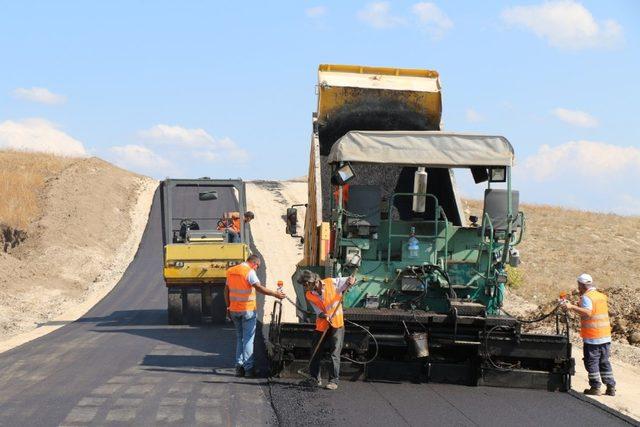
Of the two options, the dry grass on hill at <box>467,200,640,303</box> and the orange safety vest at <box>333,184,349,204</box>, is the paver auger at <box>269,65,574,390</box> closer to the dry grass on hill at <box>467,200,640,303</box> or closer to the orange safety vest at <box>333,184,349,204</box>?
the orange safety vest at <box>333,184,349,204</box>

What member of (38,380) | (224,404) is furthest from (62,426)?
(38,380)

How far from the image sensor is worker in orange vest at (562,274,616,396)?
11188mm

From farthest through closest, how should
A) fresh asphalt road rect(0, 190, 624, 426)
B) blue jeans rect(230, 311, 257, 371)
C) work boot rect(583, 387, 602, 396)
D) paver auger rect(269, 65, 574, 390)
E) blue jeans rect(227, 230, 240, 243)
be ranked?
blue jeans rect(227, 230, 240, 243), blue jeans rect(230, 311, 257, 371), work boot rect(583, 387, 602, 396), paver auger rect(269, 65, 574, 390), fresh asphalt road rect(0, 190, 624, 426)

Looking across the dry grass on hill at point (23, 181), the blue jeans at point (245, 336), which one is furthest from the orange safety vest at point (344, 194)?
the dry grass on hill at point (23, 181)

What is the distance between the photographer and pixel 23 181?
47094 millimetres

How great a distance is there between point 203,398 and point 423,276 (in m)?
3.39

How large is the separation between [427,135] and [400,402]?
3.64 m

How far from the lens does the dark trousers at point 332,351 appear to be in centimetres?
1062

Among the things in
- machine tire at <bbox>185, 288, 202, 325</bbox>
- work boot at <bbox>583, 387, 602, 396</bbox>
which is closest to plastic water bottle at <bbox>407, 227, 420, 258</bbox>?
work boot at <bbox>583, 387, 602, 396</bbox>

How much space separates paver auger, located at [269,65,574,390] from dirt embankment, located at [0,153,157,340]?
8356mm

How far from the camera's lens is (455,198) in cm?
1362

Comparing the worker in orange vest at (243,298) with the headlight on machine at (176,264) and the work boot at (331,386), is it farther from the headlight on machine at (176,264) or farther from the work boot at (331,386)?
the headlight on machine at (176,264)

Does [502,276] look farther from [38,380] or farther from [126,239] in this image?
[126,239]

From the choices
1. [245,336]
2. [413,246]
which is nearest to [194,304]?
[245,336]
